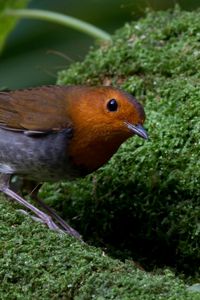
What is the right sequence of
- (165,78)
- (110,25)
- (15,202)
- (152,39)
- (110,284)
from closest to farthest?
(110,284), (15,202), (165,78), (152,39), (110,25)

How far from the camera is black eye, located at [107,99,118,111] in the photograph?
521 centimetres

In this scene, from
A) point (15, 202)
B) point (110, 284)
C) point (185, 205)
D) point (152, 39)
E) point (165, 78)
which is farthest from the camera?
point (152, 39)

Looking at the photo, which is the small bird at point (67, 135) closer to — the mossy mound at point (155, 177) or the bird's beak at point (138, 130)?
the bird's beak at point (138, 130)

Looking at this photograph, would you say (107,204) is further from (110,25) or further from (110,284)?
(110,25)

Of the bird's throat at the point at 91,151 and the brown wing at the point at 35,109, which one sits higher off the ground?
the brown wing at the point at 35,109

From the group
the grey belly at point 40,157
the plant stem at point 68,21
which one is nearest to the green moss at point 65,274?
the grey belly at point 40,157

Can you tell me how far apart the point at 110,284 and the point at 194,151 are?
1.51 m

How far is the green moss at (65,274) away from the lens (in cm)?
391

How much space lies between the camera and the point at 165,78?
19.7 ft

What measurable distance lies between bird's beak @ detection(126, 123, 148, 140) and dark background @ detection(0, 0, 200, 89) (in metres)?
2.20

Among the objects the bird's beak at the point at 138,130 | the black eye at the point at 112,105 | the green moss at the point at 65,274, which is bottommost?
the green moss at the point at 65,274

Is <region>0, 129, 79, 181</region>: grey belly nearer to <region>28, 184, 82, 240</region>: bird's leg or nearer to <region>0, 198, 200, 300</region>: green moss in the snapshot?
<region>28, 184, 82, 240</region>: bird's leg

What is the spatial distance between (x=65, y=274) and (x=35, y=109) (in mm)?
1610

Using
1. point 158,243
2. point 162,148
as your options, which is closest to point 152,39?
point 162,148
